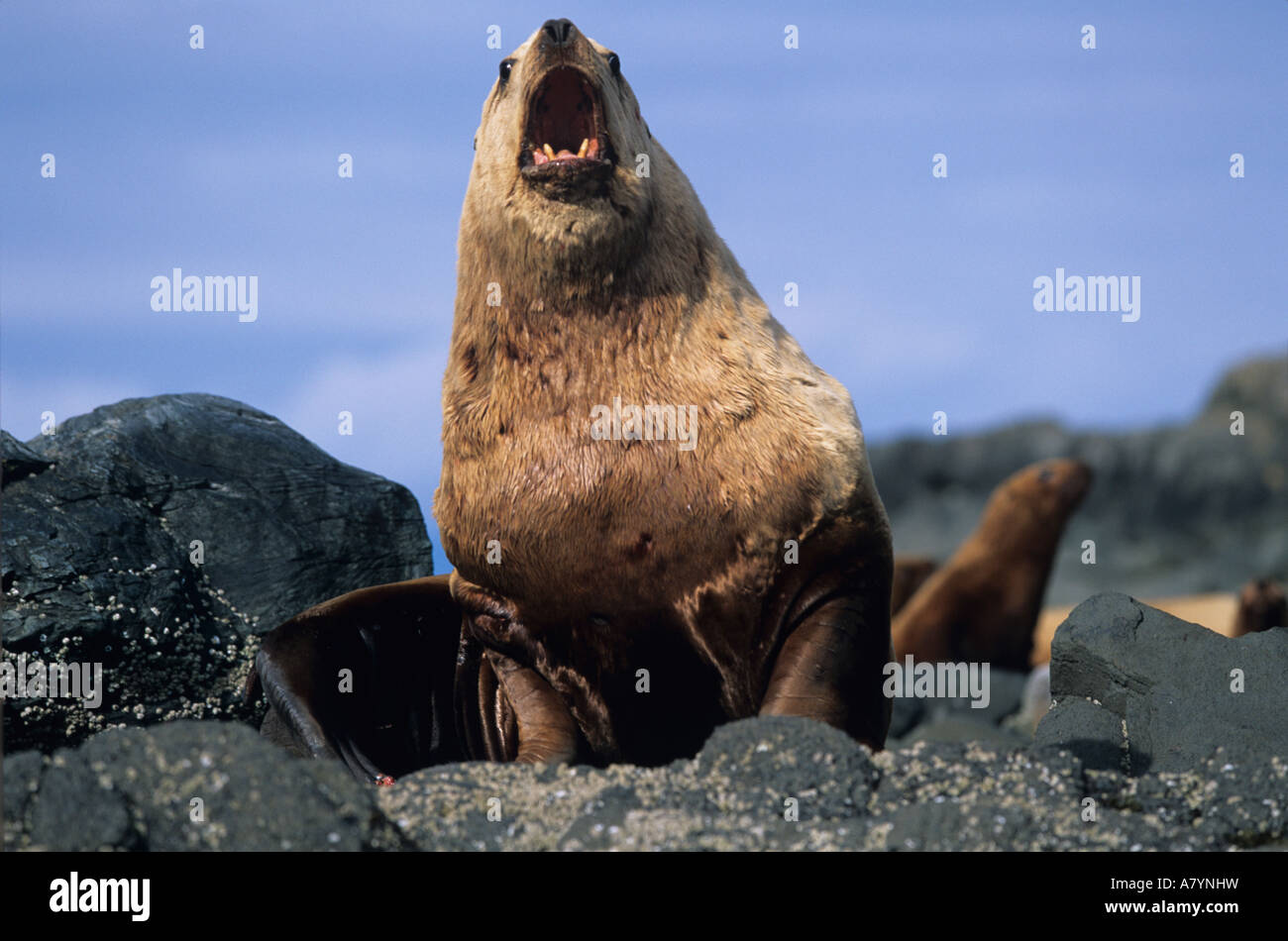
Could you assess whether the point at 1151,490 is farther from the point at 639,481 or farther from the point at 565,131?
the point at 639,481

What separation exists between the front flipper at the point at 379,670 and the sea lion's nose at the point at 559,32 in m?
2.37

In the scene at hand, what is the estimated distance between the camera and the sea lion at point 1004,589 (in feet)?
49.9

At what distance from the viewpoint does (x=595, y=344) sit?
5.13 m

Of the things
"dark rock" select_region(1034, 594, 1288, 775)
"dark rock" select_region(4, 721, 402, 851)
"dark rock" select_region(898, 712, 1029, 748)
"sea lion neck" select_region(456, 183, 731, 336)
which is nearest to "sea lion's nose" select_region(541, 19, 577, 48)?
"sea lion neck" select_region(456, 183, 731, 336)

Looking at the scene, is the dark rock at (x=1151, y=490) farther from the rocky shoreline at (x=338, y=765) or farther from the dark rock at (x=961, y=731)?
the rocky shoreline at (x=338, y=765)

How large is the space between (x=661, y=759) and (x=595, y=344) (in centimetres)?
155

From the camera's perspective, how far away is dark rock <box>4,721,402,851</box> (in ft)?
10.9

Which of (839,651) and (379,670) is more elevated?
(839,651)

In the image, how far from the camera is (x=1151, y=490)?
93.0 ft

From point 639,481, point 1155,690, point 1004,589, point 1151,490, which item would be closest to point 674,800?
point 639,481

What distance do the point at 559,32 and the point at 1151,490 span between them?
1005 inches
